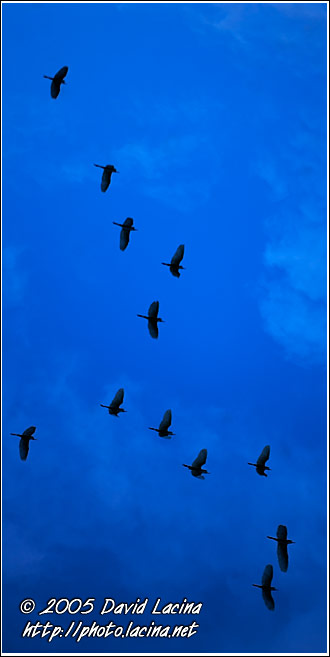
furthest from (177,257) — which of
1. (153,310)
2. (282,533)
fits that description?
(282,533)

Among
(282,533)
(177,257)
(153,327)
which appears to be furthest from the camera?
(153,327)

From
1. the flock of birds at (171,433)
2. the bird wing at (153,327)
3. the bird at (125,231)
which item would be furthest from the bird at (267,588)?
the bird at (125,231)

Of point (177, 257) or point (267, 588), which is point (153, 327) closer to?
point (177, 257)

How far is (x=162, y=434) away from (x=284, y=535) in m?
8.77

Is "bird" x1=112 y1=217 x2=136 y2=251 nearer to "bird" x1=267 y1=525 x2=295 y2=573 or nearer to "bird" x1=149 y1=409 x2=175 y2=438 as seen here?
"bird" x1=149 y1=409 x2=175 y2=438

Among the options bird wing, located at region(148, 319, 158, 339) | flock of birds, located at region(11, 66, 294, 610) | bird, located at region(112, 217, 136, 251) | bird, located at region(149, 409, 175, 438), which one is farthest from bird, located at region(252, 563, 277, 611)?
bird, located at region(112, 217, 136, 251)

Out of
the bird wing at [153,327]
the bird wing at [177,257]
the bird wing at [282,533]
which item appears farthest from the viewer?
the bird wing at [153,327]

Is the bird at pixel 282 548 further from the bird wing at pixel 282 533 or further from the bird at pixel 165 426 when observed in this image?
the bird at pixel 165 426

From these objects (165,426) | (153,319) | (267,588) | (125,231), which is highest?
(125,231)

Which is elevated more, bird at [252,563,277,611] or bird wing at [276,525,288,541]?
bird wing at [276,525,288,541]

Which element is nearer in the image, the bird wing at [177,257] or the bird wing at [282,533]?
the bird wing at [177,257]

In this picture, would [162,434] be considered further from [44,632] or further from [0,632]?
[0,632]

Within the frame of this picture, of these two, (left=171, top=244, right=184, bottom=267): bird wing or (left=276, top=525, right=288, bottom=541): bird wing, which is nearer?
(left=171, top=244, right=184, bottom=267): bird wing

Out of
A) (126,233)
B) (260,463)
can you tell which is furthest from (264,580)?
(126,233)
